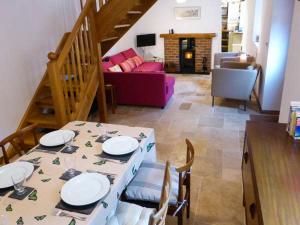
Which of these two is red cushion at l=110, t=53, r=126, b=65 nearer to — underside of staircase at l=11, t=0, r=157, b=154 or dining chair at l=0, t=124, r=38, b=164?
underside of staircase at l=11, t=0, r=157, b=154

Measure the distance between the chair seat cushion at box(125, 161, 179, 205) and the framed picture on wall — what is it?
6428 millimetres

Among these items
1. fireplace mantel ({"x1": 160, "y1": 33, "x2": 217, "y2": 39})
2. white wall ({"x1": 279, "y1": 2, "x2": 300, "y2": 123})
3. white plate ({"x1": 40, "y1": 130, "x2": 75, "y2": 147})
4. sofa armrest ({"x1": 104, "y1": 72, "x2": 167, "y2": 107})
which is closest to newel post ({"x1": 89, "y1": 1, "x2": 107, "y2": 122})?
sofa armrest ({"x1": 104, "y1": 72, "x2": 167, "y2": 107})

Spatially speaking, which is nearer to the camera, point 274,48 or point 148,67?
point 274,48

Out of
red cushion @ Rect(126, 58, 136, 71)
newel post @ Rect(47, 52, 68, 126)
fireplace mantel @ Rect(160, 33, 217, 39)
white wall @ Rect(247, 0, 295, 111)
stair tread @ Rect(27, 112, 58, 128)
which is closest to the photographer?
newel post @ Rect(47, 52, 68, 126)

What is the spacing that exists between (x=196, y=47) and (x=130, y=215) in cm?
688

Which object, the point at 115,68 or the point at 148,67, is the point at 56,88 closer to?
the point at 115,68

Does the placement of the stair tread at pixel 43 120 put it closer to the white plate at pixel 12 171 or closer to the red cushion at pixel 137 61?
the white plate at pixel 12 171

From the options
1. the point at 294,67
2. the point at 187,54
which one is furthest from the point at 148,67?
the point at 294,67

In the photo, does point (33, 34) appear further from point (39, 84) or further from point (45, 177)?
point (45, 177)

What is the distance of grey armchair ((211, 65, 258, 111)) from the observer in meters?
4.24

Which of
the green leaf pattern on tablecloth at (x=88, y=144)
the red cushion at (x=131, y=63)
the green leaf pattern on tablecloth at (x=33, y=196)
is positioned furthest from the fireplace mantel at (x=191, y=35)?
the green leaf pattern on tablecloth at (x=33, y=196)

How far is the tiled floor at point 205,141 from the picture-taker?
2270 mm

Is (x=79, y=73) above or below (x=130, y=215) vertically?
above

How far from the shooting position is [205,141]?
3461 mm
